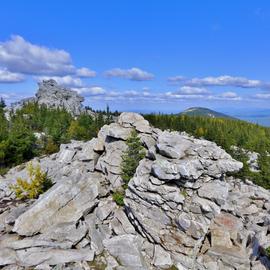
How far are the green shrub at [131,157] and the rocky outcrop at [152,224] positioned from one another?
490 centimetres

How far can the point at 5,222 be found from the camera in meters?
42.0

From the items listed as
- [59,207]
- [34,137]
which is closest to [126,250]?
[59,207]

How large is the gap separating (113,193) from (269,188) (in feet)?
157

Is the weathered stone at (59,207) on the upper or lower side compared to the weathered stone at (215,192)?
lower

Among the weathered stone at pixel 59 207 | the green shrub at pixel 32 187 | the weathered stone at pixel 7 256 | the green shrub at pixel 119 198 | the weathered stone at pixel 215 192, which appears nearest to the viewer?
the weathered stone at pixel 7 256

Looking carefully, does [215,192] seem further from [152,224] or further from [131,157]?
[131,157]

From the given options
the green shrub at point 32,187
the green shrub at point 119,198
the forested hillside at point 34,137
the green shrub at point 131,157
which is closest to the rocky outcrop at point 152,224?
the green shrub at point 119,198

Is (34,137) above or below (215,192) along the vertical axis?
below

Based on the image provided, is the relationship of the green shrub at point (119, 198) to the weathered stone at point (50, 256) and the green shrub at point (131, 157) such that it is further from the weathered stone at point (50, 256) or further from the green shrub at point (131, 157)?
the weathered stone at point (50, 256)

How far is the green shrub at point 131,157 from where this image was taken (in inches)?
1964

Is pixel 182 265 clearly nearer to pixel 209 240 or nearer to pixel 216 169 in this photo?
pixel 209 240

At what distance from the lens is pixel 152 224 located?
1604 inches

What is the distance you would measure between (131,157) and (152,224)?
13394 mm

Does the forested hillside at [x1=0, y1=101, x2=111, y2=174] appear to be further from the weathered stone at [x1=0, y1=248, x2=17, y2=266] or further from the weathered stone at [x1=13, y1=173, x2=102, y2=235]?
the weathered stone at [x1=0, y1=248, x2=17, y2=266]
